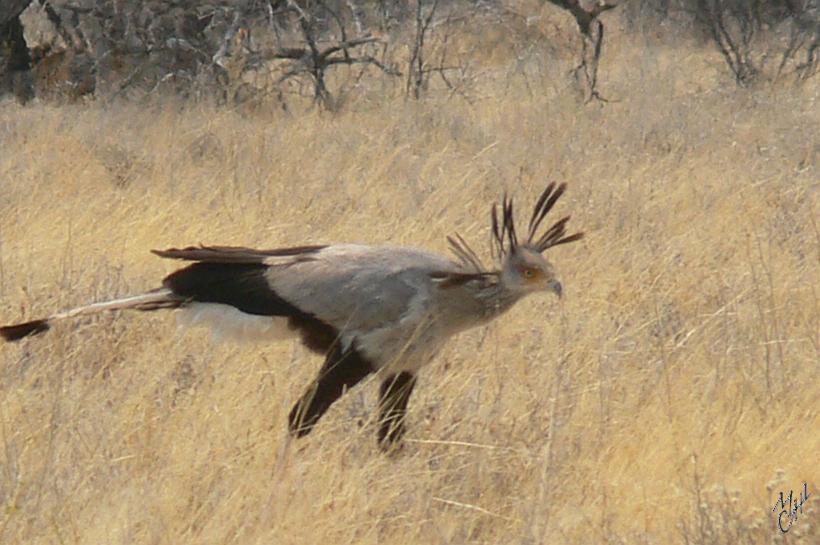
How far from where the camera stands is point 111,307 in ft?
13.6

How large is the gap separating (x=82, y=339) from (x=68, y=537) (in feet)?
5.62

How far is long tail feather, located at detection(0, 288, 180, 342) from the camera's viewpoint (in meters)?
4.15

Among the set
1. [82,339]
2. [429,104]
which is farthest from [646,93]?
[82,339]

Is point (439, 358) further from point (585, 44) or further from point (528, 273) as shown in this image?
point (585, 44)

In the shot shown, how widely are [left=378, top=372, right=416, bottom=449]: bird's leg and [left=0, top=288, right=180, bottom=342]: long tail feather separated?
62cm

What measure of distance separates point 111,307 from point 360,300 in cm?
76

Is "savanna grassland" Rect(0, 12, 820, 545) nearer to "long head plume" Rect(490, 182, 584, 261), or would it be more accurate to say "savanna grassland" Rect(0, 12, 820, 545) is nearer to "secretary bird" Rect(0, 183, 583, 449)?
"secretary bird" Rect(0, 183, 583, 449)

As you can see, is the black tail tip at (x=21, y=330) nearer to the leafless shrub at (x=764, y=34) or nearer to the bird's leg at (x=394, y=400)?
the bird's leg at (x=394, y=400)

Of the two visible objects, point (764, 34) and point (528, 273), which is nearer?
point (528, 273)

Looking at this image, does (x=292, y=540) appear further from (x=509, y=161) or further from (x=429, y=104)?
(x=429, y=104)

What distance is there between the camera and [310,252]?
4152 millimetres

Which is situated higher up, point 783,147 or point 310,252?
point 310,252
